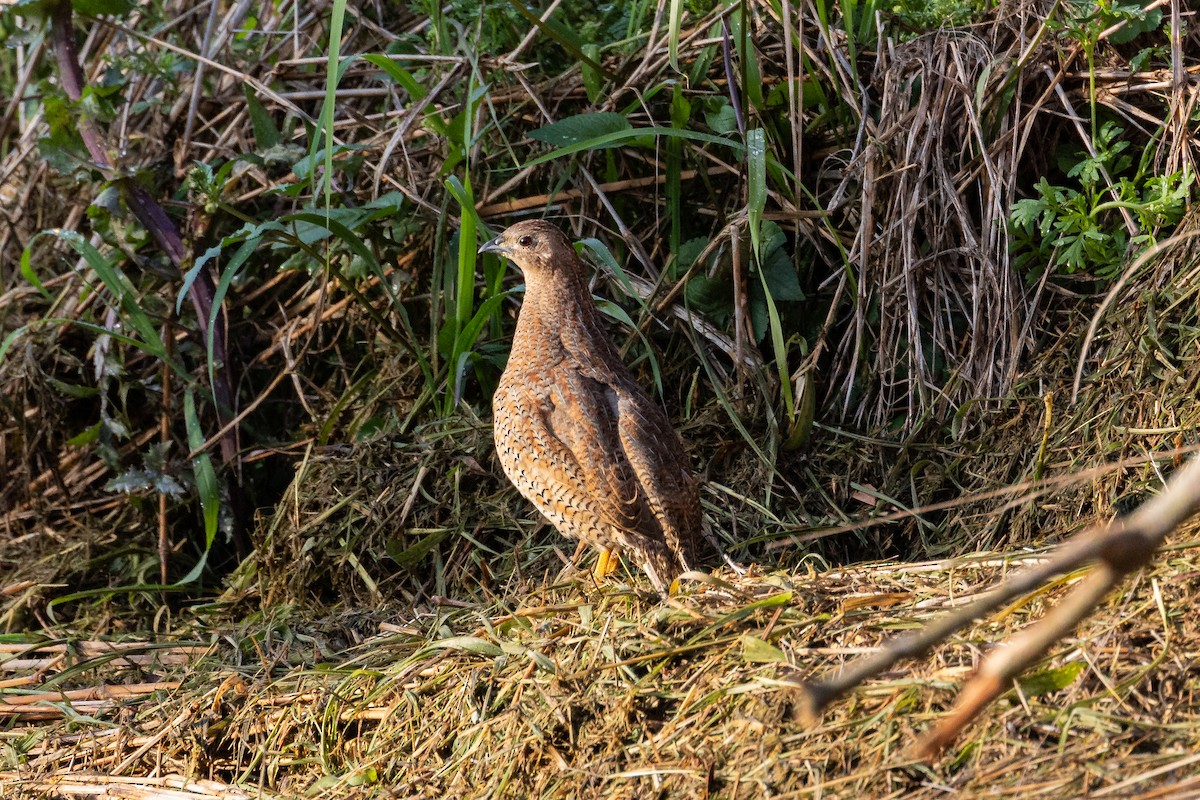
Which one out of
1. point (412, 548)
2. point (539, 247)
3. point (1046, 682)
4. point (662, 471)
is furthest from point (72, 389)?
point (1046, 682)

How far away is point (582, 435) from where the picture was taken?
369 centimetres

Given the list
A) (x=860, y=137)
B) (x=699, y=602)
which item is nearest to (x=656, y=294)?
(x=860, y=137)

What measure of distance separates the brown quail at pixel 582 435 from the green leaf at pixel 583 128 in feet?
1.10

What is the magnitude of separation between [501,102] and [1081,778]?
11.4 feet

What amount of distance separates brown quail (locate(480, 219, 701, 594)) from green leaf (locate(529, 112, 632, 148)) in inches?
13.1

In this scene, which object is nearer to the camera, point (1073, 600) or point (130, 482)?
point (1073, 600)

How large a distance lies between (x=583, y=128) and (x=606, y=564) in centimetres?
154

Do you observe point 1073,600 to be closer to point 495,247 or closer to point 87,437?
point 495,247

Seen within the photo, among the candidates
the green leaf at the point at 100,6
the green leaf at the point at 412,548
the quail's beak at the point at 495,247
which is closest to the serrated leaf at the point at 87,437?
the green leaf at the point at 412,548

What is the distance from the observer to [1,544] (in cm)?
486

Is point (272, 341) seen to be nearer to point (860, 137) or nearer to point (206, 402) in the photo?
point (206, 402)

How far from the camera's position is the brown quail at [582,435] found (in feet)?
11.6

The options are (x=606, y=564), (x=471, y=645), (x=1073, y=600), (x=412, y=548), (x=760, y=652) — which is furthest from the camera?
(x=412, y=548)

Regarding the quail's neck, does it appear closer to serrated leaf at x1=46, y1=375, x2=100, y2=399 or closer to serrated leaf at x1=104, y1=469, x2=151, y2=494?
serrated leaf at x1=104, y1=469, x2=151, y2=494
